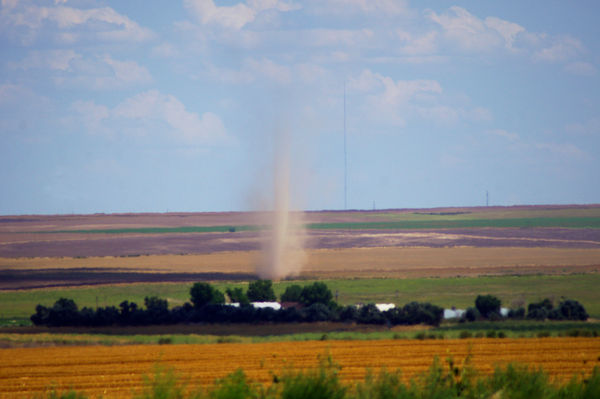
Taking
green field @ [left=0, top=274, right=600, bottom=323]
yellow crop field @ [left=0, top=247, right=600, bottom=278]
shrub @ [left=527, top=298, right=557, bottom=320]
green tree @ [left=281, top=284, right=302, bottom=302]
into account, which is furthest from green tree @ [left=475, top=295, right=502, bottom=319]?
yellow crop field @ [left=0, top=247, right=600, bottom=278]

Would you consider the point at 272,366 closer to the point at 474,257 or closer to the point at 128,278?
the point at 128,278

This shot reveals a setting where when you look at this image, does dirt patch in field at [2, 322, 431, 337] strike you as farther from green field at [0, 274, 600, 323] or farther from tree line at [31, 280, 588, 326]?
green field at [0, 274, 600, 323]

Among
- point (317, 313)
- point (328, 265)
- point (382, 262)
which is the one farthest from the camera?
point (382, 262)

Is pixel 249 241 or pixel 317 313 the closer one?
→ pixel 317 313

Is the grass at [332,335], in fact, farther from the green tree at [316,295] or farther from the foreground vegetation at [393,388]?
the foreground vegetation at [393,388]

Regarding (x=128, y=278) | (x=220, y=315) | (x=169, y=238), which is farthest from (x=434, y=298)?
(x=169, y=238)

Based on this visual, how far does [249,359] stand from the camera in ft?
77.5

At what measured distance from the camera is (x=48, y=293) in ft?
178

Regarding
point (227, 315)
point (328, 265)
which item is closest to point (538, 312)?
point (227, 315)

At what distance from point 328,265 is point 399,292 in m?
21.7

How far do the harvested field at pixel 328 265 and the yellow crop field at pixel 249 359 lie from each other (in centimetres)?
3510

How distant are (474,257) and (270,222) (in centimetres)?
2445

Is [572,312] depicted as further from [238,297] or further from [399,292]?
[238,297]

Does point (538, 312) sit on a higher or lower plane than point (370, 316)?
higher
